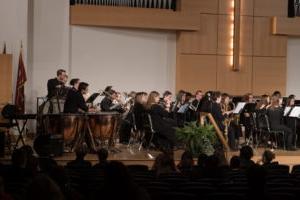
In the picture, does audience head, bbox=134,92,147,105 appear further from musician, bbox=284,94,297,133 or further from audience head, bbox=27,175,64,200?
audience head, bbox=27,175,64,200

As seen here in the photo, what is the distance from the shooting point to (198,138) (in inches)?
407

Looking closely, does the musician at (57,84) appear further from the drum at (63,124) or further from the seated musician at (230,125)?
the seated musician at (230,125)

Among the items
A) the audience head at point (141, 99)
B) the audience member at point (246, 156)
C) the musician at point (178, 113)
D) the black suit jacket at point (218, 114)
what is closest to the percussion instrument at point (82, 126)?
the audience head at point (141, 99)

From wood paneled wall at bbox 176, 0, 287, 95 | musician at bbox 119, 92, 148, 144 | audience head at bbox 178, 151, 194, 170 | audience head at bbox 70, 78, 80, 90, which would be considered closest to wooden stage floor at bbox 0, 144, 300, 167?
musician at bbox 119, 92, 148, 144

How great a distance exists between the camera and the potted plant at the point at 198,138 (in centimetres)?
1035

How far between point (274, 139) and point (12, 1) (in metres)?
7.07

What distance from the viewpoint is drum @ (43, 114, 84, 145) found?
384 inches

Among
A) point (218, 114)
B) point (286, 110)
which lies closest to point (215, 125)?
point (218, 114)

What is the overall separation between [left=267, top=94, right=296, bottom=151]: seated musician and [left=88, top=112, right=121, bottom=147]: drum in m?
3.73

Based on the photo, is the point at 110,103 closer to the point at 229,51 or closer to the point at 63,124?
the point at 63,124

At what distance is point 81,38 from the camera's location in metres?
14.8

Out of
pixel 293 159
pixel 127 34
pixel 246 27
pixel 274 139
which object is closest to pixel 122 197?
pixel 293 159

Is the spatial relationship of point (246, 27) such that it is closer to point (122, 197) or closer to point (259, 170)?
point (259, 170)

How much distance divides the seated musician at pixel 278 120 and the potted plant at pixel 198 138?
2.09 meters
